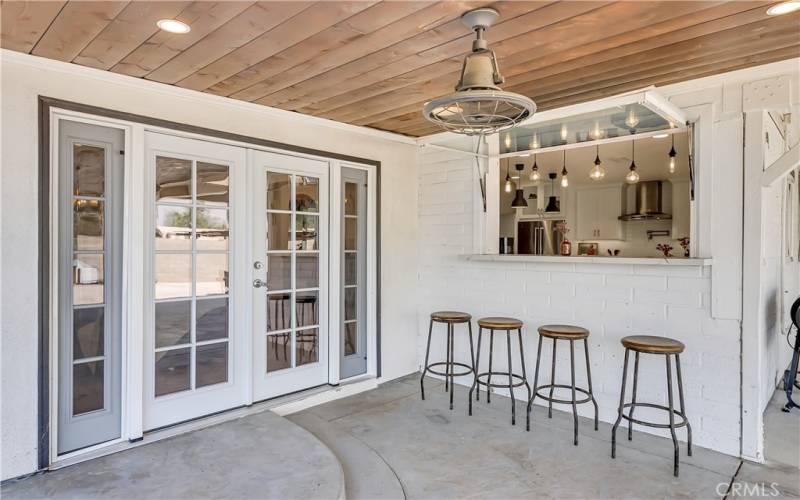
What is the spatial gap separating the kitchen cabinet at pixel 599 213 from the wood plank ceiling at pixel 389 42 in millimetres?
5597

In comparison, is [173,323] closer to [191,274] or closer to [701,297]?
[191,274]

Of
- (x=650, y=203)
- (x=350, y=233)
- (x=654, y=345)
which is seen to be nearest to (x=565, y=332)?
(x=654, y=345)

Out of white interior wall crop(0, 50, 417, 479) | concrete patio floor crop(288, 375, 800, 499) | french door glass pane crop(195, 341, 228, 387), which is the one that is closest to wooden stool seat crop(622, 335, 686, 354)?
concrete patio floor crop(288, 375, 800, 499)

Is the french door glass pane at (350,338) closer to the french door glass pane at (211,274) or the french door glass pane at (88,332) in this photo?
the french door glass pane at (211,274)

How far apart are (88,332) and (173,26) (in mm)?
1914

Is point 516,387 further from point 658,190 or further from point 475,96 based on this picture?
point 658,190

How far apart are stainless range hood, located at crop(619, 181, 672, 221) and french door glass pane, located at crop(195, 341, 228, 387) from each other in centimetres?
702

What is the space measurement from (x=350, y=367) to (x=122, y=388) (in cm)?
194

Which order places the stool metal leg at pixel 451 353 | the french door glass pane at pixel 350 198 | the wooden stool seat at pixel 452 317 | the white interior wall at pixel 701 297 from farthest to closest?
the french door glass pane at pixel 350 198 → the wooden stool seat at pixel 452 317 → the stool metal leg at pixel 451 353 → the white interior wall at pixel 701 297

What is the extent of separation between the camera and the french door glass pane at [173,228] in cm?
325

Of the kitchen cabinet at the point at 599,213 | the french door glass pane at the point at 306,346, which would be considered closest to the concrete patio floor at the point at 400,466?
the french door glass pane at the point at 306,346

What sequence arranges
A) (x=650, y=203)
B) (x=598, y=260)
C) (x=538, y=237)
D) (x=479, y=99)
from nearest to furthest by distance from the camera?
(x=479, y=99), (x=598, y=260), (x=650, y=203), (x=538, y=237)

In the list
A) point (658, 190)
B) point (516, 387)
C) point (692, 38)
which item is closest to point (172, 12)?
point (692, 38)

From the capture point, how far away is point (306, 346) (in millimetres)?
4090
